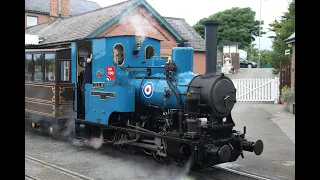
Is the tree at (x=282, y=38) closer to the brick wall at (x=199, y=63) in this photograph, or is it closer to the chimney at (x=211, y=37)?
the brick wall at (x=199, y=63)

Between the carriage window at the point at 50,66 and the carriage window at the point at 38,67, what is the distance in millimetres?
259

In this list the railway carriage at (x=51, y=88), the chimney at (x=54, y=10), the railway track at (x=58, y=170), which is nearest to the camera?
the railway track at (x=58, y=170)

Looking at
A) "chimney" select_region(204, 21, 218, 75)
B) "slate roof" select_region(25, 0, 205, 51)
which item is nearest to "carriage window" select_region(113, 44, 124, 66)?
"chimney" select_region(204, 21, 218, 75)

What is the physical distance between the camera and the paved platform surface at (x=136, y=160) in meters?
6.28

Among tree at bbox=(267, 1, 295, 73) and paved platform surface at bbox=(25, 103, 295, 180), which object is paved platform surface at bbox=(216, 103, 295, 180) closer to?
paved platform surface at bbox=(25, 103, 295, 180)

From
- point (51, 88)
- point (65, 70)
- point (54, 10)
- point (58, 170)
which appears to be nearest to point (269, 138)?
point (58, 170)

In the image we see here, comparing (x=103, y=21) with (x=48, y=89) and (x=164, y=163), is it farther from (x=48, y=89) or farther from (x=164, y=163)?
(x=164, y=163)

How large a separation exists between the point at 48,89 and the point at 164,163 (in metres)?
4.35

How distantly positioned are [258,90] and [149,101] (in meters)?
12.2

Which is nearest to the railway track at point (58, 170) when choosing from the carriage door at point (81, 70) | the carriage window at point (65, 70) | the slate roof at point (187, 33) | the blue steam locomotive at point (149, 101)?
the blue steam locomotive at point (149, 101)

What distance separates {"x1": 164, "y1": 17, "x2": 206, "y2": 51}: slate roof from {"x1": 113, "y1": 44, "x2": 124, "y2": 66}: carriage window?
14.3m

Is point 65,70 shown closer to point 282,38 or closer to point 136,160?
point 136,160

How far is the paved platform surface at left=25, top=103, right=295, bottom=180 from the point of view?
628cm

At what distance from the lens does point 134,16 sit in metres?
9.12
